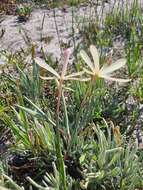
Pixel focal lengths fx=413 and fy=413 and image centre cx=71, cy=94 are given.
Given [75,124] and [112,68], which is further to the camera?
[75,124]

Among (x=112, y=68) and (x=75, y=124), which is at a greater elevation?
(x=112, y=68)

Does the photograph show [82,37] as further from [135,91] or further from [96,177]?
[96,177]

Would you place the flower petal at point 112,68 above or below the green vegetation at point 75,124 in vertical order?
above

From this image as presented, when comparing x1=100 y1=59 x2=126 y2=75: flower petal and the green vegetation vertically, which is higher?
x1=100 y1=59 x2=126 y2=75: flower petal

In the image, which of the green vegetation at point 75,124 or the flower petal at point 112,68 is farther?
the green vegetation at point 75,124

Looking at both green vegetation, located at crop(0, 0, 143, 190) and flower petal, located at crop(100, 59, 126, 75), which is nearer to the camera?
flower petal, located at crop(100, 59, 126, 75)

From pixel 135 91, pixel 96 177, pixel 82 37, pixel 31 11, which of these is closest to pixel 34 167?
pixel 96 177

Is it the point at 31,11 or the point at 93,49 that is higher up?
the point at 93,49

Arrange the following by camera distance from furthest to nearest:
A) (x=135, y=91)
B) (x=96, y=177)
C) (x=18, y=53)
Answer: (x=18, y=53) → (x=135, y=91) → (x=96, y=177)
